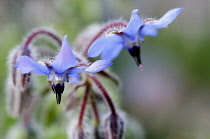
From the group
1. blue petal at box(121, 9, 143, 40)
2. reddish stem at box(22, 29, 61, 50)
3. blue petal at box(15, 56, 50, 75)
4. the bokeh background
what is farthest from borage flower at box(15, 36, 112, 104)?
the bokeh background

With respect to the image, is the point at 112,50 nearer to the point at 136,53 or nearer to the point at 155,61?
the point at 136,53

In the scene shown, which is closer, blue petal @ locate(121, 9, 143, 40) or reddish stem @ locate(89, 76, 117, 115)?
blue petal @ locate(121, 9, 143, 40)

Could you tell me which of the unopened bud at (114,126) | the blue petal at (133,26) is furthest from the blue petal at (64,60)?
the unopened bud at (114,126)

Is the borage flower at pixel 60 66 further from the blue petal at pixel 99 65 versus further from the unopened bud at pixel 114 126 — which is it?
the unopened bud at pixel 114 126

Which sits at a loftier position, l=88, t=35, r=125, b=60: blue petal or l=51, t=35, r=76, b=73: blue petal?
l=88, t=35, r=125, b=60: blue petal

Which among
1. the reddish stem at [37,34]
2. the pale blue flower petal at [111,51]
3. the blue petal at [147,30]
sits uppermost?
the reddish stem at [37,34]

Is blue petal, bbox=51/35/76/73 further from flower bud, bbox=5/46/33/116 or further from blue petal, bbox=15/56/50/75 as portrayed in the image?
flower bud, bbox=5/46/33/116

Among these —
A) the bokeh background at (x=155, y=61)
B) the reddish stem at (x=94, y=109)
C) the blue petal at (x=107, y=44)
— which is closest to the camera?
the blue petal at (x=107, y=44)

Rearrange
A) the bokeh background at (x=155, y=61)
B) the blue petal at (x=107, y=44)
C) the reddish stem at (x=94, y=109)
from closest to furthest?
1. the blue petal at (x=107, y=44)
2. the reddish stem at (x=94, y=109)
3. the bokeh background at (x=155, y=61)

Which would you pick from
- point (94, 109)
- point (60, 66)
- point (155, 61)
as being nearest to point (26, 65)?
point (60, 66)
